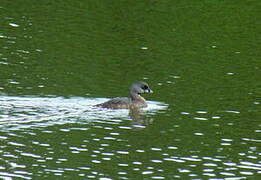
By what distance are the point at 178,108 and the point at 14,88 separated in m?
5.92

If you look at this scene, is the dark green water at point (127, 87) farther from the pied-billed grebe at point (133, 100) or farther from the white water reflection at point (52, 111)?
the pied-billed grebe at point (133, 100)

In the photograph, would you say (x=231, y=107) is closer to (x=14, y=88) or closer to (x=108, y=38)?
(x=14, y=88)

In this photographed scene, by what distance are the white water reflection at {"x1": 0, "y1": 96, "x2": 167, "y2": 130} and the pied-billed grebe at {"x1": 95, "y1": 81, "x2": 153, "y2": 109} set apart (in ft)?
0.64

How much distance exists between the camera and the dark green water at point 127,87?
25.8 metres

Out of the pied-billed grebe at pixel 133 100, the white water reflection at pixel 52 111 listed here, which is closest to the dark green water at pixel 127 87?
the white water reflection at pixel 52 111

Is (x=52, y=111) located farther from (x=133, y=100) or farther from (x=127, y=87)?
(x=127, y=87)

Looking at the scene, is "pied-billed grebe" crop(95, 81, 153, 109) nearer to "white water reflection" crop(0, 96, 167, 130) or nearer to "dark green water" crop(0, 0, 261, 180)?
"white water reflection" crop(0, 96, 167, 130)

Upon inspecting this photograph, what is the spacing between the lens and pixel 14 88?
3391 cm

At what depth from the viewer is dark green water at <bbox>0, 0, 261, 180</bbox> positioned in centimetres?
2577

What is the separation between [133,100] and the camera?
34.1 meters

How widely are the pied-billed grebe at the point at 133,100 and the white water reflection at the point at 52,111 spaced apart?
0.64ft

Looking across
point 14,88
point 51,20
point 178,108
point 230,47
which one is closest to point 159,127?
point 178,108

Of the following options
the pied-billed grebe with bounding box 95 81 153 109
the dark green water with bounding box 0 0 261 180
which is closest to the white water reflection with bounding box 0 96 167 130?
the dark green water with bounding box 0 0 261 180

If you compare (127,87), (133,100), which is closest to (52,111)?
(133,100)
